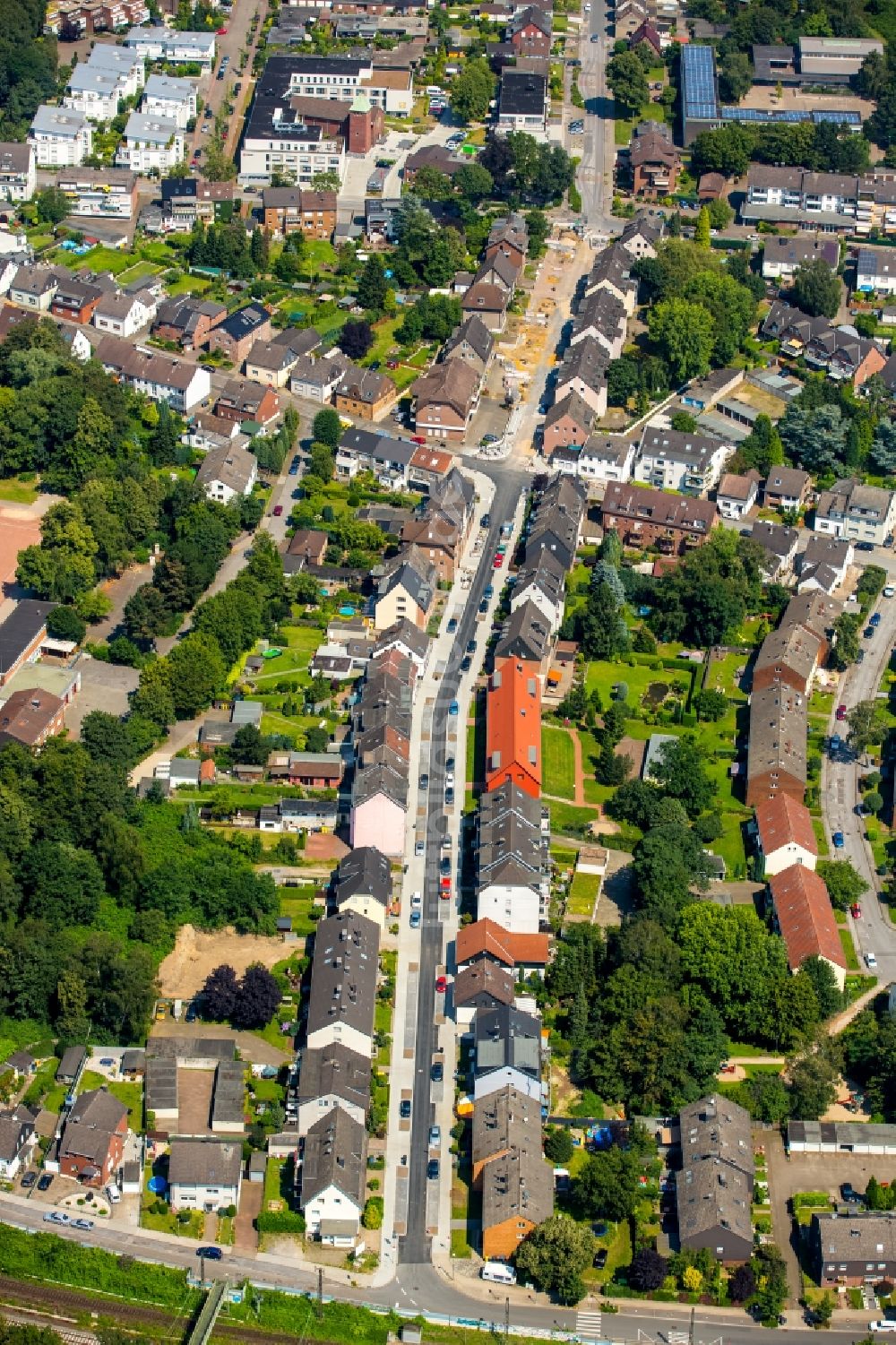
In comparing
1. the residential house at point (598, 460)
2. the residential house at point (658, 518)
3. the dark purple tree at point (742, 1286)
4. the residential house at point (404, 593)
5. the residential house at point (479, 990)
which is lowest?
the dark purple tree at point (742, 1286)

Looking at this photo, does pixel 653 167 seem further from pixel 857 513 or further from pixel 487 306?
pixel 857 513

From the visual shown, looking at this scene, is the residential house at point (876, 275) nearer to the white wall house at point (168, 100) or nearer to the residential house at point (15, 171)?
the white wall house at point (168, 100)

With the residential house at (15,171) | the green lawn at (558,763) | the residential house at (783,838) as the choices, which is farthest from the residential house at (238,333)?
the residential house at (783,838)

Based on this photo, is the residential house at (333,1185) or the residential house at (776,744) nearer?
the residential house at (333,1185)

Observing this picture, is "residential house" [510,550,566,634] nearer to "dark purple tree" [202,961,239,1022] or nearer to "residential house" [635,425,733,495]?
"residential house" [635,425,733,495]

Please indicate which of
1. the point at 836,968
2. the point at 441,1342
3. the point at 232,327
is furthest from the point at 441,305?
the point at 441,1342

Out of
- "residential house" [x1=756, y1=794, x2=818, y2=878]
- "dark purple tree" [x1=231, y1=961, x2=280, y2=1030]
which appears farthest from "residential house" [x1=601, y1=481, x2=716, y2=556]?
"dark purple tree" [x1=231, y1=961, x2=280, y2=1030]

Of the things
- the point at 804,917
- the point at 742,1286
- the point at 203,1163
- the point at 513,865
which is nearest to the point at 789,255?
the point at 804,917
